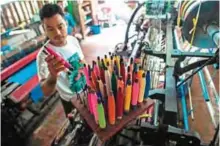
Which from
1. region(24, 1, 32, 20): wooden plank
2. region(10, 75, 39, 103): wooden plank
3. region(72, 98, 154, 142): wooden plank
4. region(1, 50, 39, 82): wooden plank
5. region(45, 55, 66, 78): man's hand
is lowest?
region(10, 75, 39, 103): wooden plank

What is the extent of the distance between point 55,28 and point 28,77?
1532 millimetres

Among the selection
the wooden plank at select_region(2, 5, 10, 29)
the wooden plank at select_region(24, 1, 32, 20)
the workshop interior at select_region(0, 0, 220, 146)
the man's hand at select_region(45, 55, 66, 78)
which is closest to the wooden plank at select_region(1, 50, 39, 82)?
the workshop interior at select_region(0, 0, 220, 146)

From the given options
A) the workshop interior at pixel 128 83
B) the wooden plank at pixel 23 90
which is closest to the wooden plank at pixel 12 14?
the workshop interior at pixel 128 83

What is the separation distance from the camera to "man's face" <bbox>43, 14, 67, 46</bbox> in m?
1.13

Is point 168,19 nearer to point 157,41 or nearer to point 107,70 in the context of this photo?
point 157,41

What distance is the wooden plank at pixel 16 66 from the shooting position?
81.2 inches

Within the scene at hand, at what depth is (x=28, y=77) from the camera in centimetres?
245

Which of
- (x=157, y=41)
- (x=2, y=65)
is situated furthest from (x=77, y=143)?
(x=2, y=65)

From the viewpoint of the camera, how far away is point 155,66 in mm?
1242

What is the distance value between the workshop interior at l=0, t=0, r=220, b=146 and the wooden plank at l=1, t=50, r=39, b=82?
1 cm

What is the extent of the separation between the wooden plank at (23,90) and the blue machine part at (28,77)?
66 mm

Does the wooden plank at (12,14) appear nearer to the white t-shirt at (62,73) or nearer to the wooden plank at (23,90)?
the wooden plank at (23,90)

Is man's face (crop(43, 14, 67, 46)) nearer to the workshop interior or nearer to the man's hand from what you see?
the workshop interior

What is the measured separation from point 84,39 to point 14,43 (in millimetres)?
1910
